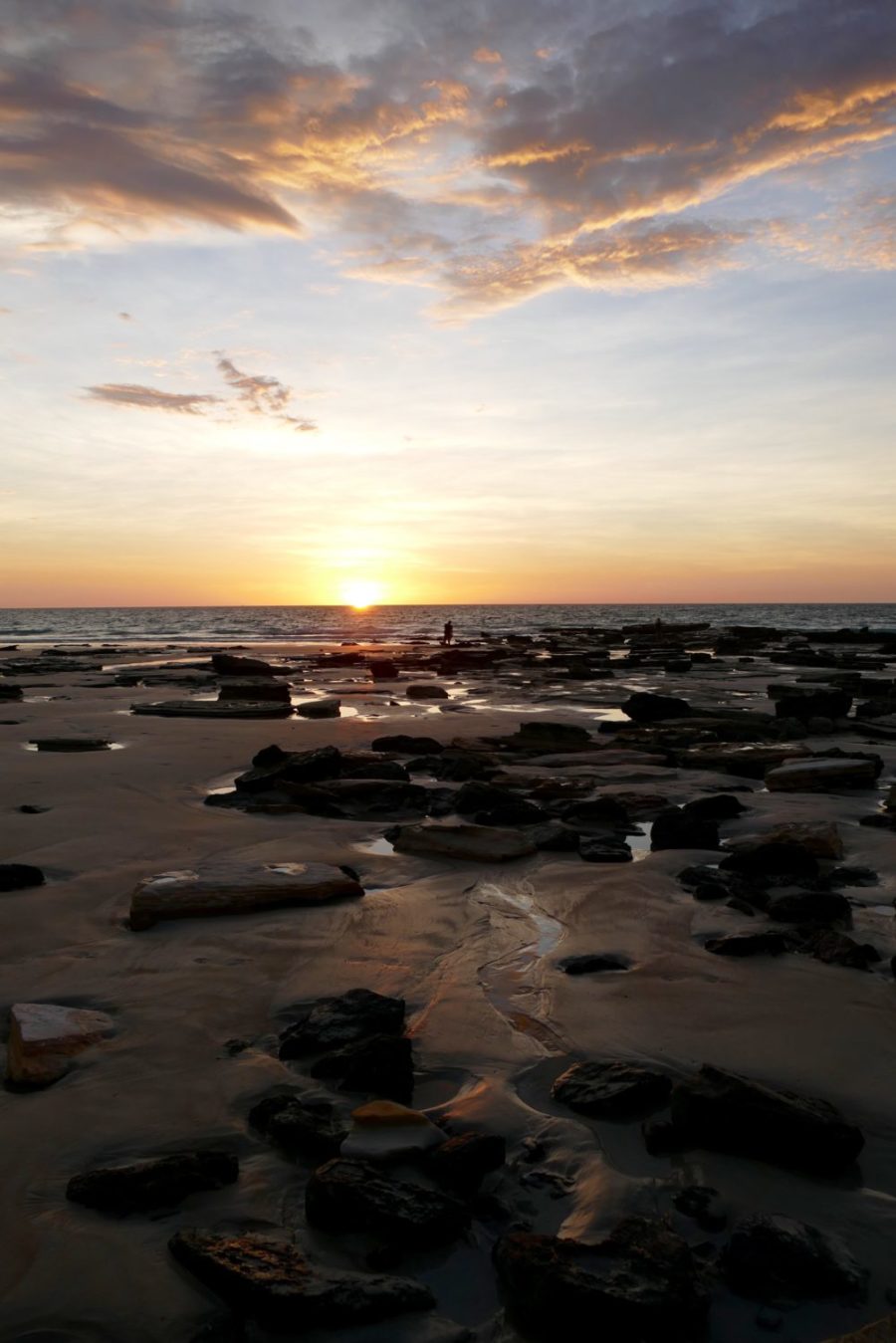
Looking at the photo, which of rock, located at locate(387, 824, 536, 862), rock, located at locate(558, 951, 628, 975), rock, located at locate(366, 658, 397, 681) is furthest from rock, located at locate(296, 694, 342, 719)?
rock, located at locate(558, 951, 628, 975)

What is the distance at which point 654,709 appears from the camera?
13508 mm

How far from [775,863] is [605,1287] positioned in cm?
379

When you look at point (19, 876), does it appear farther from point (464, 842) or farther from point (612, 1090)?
point (612, 1090)

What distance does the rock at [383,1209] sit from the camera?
2.38 m

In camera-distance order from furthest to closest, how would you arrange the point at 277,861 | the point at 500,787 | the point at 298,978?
the point at 500,787 < the point at 277,861 < the point at 298,978

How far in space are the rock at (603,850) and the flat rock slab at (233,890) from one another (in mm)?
1586

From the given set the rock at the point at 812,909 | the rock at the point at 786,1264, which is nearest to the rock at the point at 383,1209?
the rock at the point at 786,1264

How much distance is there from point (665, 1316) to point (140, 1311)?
1.21 m

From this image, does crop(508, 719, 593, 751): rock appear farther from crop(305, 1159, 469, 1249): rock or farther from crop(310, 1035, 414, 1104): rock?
crop(305, 1159, 469, 1249): rock

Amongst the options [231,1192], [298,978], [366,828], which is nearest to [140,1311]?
[231,1192]

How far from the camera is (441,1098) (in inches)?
122

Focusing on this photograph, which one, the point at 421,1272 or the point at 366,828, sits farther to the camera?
the point at 366,828

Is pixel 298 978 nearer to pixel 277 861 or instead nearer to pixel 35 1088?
pixel 35 1088

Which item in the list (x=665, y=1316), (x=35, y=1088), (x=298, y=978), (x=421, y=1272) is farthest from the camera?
(x=298, y=978)
